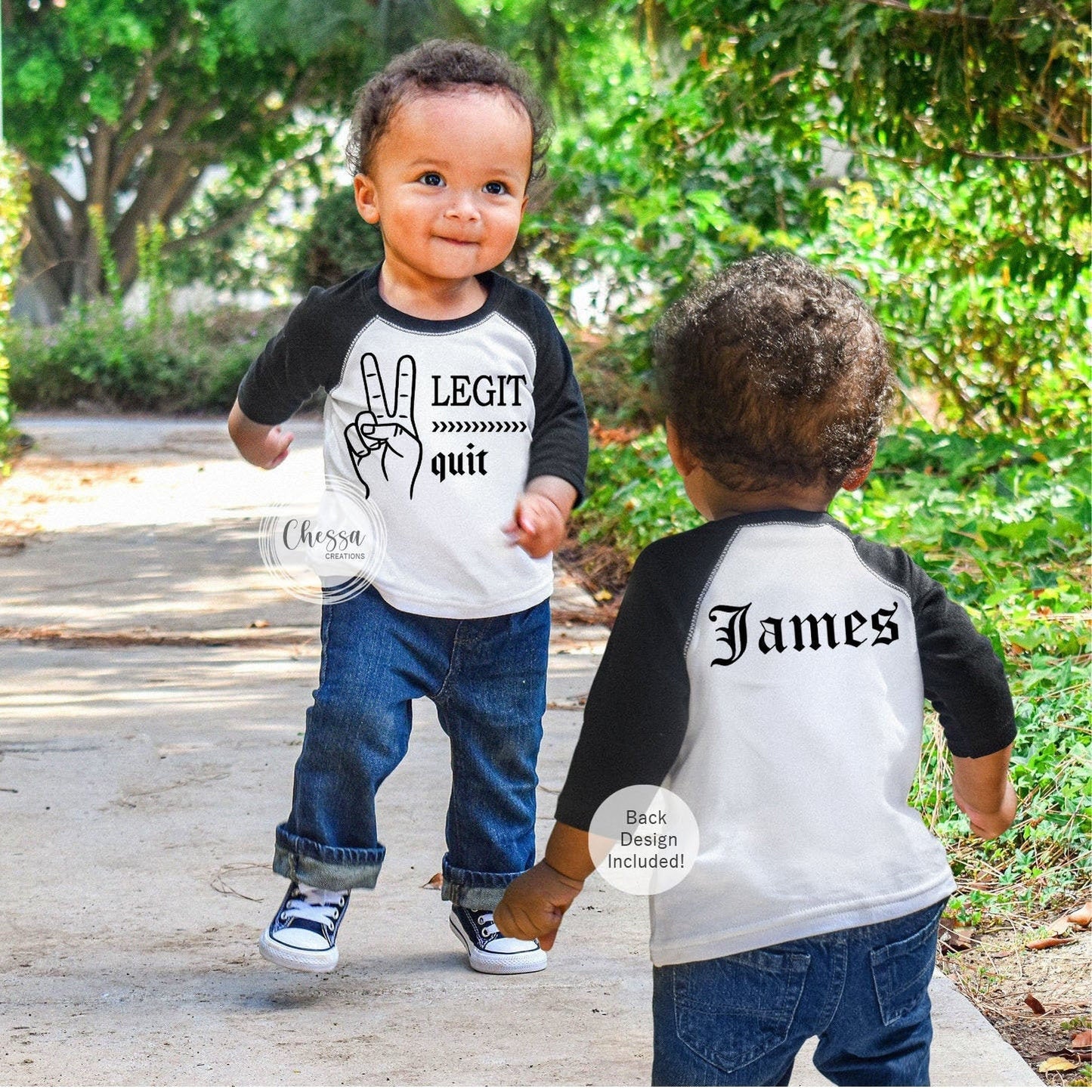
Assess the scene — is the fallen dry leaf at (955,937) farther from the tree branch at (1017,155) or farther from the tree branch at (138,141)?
the tree branch at (138,141)

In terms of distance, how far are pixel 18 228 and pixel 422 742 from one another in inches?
223

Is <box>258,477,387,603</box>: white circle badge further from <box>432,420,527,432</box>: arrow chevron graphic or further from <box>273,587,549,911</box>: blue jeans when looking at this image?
<box>432,420,527,432</box>: arrow chevron graphic

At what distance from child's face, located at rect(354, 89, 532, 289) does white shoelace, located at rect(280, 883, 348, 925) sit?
3.20 ft

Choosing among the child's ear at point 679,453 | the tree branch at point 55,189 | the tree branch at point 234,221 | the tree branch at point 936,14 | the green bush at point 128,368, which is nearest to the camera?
the child's ear at point 679,453

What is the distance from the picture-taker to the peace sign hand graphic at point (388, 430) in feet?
7.30

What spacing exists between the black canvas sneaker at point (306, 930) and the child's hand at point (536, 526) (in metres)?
0.64

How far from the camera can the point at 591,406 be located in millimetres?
8438

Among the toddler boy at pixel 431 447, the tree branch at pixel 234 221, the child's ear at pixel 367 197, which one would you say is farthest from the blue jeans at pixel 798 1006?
the tree branch at pixel 234 221

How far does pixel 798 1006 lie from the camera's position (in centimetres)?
150

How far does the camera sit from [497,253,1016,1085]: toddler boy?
1494mm

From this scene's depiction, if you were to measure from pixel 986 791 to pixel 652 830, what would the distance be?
388 mm

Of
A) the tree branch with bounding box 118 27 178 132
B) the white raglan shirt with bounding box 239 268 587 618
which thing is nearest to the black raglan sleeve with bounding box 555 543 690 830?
the white raglan shirt with bounding box 239 268 587 618

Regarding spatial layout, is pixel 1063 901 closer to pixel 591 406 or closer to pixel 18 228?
pixel 591 406

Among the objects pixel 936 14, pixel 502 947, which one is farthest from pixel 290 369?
pixel 936 14
